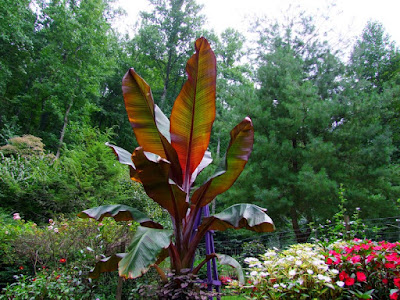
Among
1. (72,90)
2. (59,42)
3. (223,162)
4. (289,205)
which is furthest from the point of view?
(59,42)

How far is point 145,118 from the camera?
9.38 ft

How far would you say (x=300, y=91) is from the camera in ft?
24.2

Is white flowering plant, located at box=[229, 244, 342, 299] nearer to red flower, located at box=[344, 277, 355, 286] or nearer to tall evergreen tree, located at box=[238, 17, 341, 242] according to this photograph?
red flower, located at box=[344, 277, 355, 286]

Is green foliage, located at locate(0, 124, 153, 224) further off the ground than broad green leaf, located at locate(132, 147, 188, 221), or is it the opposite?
green foliage, located at locate(0, 124, 153, 224)

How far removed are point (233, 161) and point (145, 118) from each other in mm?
960


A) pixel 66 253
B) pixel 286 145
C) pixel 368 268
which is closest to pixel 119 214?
pixel 66 253

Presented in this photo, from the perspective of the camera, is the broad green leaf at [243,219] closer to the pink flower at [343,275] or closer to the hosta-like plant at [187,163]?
the hosta-like plant at [187,163]

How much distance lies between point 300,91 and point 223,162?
545 centimetres

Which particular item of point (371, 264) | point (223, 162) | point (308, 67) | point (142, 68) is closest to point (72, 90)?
point (142, 68)

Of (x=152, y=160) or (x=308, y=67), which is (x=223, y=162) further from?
(x=308, y=67)

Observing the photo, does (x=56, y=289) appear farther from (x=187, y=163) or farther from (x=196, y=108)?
(x=196, y=108)

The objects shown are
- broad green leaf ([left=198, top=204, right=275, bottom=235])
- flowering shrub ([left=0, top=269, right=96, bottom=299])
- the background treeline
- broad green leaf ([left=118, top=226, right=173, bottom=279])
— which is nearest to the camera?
broad green leaf ([left=118, top=226, right=173, bottom=279])

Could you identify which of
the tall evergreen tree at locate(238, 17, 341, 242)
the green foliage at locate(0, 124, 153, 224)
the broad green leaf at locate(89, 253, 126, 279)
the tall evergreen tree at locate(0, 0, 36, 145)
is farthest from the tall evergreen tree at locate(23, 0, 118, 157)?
the broad green leaf at locate(89, 253, 126, 279)

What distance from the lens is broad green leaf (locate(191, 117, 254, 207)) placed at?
2.70 meters
